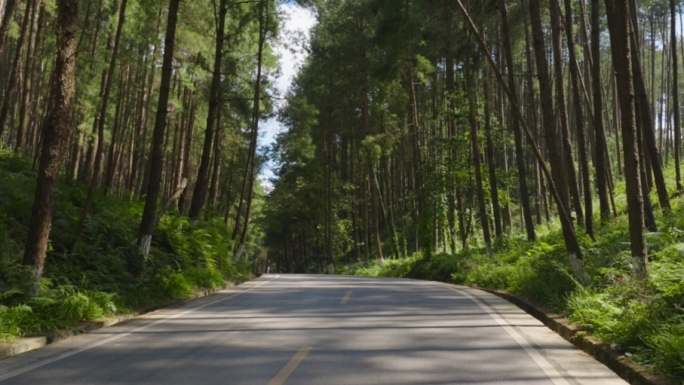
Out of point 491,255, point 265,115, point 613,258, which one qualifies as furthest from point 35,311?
point 265,115

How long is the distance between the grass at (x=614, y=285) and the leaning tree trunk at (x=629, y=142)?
457 mm

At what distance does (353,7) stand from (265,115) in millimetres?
7681

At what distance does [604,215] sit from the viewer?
21.1 meters

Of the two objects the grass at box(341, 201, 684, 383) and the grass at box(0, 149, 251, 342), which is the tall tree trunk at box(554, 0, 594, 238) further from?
the grass at box(0, 149, 251, 342)

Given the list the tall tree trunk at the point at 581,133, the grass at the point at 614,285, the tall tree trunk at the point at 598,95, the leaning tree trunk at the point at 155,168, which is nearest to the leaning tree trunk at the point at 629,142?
the grass at the point at 614,285

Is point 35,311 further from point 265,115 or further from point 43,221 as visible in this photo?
point 265,115

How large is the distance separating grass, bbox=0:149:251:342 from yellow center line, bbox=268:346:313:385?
146 inches

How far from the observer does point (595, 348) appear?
786cm

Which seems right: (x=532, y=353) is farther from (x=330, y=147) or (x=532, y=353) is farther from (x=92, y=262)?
(x=330, y=147)

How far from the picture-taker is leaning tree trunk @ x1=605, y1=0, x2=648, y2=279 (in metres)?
10.1

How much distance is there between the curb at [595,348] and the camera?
632 centimetres

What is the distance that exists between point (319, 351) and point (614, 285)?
5.54 metres

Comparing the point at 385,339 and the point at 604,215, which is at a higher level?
the point at 604,215

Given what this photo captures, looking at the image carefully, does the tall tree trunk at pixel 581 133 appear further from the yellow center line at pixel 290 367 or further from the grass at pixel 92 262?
the yellow center line at pixel 290 367
